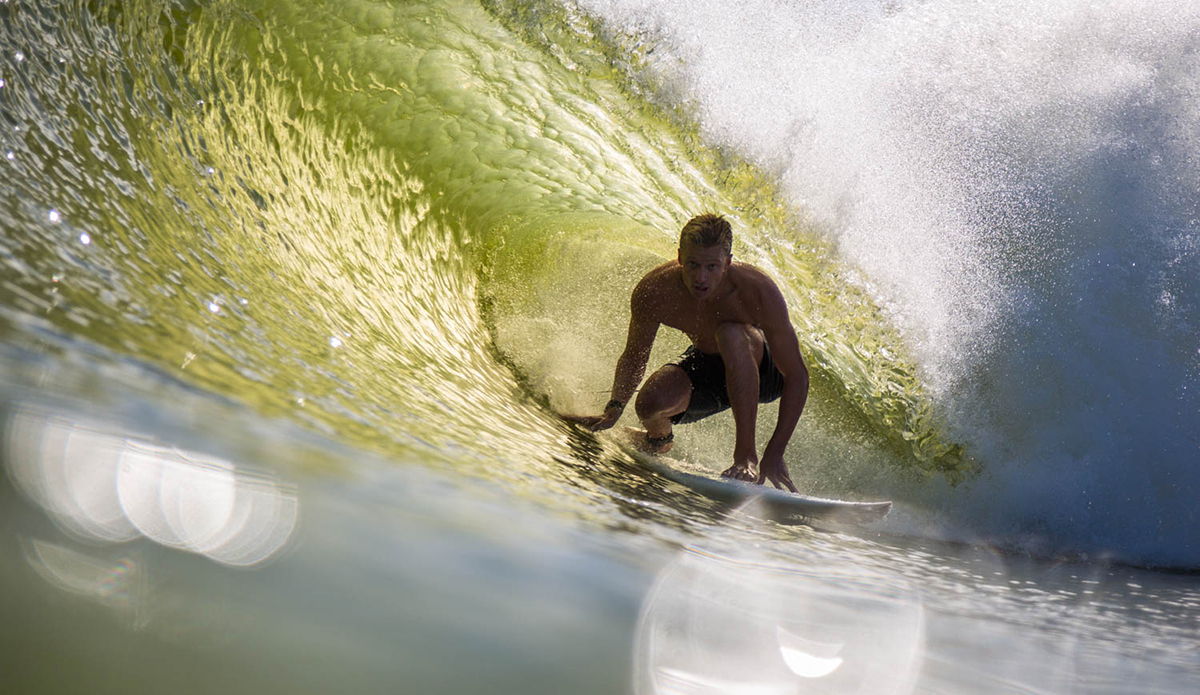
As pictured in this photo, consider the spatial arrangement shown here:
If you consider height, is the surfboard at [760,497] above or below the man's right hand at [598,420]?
below

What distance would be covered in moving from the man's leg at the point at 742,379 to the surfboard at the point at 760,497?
126 mm

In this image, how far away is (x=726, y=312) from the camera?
184 cm

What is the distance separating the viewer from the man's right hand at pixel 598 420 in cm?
179

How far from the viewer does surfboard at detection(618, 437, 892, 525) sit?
1454 mm

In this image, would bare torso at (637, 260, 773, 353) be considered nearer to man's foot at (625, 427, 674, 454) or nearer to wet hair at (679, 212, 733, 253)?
wet hair at (679, 212, 733, 253)

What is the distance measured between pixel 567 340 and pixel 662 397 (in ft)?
1.17

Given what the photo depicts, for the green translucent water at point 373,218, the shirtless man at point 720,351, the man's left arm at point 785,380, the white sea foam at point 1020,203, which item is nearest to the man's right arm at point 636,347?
the shirtless man at point 720,351

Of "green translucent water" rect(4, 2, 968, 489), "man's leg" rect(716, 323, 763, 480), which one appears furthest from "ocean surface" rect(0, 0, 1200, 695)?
"man's leg" rect(716, 323, 763, 480)

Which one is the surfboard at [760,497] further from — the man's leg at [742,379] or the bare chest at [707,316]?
the bare chest at [707,316]

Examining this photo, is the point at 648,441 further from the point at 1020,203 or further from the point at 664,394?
the point at 1020,203

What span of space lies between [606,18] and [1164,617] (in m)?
2.29

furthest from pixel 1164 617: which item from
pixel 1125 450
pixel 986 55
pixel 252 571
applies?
pixel 986 55

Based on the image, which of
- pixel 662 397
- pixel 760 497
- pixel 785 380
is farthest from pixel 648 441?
pixel 760 497

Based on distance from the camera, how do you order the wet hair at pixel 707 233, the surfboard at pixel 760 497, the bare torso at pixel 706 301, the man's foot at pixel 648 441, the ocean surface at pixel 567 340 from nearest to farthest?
the ocean surface at pixel 567 340 → the surfboard at pixel 760 497 → the wet hair at pixel 707 233 → the bare torso at pixel 706 301 → the man's foot at pixel 648 441
